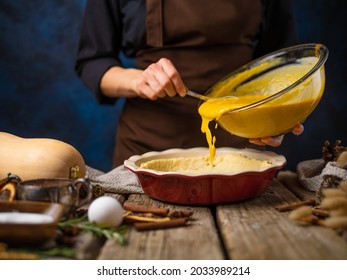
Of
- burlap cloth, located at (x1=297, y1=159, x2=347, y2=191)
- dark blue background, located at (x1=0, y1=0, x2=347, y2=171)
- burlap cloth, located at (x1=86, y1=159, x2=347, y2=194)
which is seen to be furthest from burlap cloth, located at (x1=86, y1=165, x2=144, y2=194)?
dark blue background, located at (x1=0, y1=0, x2=347, y2=171)

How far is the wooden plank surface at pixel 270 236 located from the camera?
0.90 metres

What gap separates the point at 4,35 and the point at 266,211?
1844 mm

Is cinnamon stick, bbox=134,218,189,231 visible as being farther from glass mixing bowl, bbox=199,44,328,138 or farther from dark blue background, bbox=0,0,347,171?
dark blue background, bbox=0,0,347,171

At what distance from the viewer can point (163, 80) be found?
1355 mm

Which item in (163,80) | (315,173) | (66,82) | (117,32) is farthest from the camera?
(66,82)

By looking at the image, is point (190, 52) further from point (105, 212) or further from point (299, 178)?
point (105, 212)

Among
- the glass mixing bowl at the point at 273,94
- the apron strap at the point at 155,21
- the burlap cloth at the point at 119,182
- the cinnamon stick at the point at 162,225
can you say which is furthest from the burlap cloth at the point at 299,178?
the apron strap at the point at 155,21

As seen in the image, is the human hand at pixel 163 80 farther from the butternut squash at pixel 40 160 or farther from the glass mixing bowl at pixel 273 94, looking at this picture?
the butternut squash at pixel 40 160

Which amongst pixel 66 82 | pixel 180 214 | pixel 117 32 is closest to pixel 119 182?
pixel 180 214

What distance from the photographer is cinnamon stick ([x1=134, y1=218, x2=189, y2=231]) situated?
101 centimetres

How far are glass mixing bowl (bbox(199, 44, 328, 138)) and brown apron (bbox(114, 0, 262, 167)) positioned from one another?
26cm

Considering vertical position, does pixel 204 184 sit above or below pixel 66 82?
below

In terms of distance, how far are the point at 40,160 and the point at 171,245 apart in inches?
18.7

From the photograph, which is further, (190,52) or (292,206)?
(190,52)
